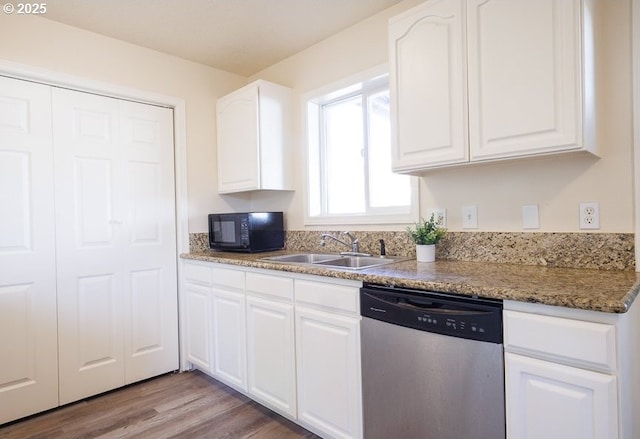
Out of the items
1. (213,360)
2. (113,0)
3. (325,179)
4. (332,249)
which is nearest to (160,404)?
(213,360)

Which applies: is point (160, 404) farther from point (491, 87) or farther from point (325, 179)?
point (491, 87)

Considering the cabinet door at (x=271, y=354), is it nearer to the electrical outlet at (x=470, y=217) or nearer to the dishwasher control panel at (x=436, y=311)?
the dishwasher control panel at (x=436, y=311)

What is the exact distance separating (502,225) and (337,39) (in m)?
1.61

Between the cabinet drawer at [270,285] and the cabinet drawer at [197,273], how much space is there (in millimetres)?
462

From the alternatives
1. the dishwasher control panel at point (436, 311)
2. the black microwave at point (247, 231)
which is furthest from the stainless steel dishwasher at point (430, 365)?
the black microwave at point (247, 231)

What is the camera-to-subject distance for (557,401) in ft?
3.52

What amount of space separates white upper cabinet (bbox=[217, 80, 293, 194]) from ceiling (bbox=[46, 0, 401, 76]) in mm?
302

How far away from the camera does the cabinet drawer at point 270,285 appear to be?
6.17 feet

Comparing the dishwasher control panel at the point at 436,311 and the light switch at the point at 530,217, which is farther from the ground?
the light switch at the point at 530,217

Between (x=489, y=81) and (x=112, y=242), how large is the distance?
2.36m

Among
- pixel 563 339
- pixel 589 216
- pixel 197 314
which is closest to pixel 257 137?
pixel 197 314

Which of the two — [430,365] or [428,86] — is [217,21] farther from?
[430,365]

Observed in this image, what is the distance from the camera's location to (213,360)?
2414 millimetres

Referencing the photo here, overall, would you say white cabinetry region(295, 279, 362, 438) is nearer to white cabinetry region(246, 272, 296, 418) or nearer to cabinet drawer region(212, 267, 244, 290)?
white cabinetry region(246, 272, 296, 418)
